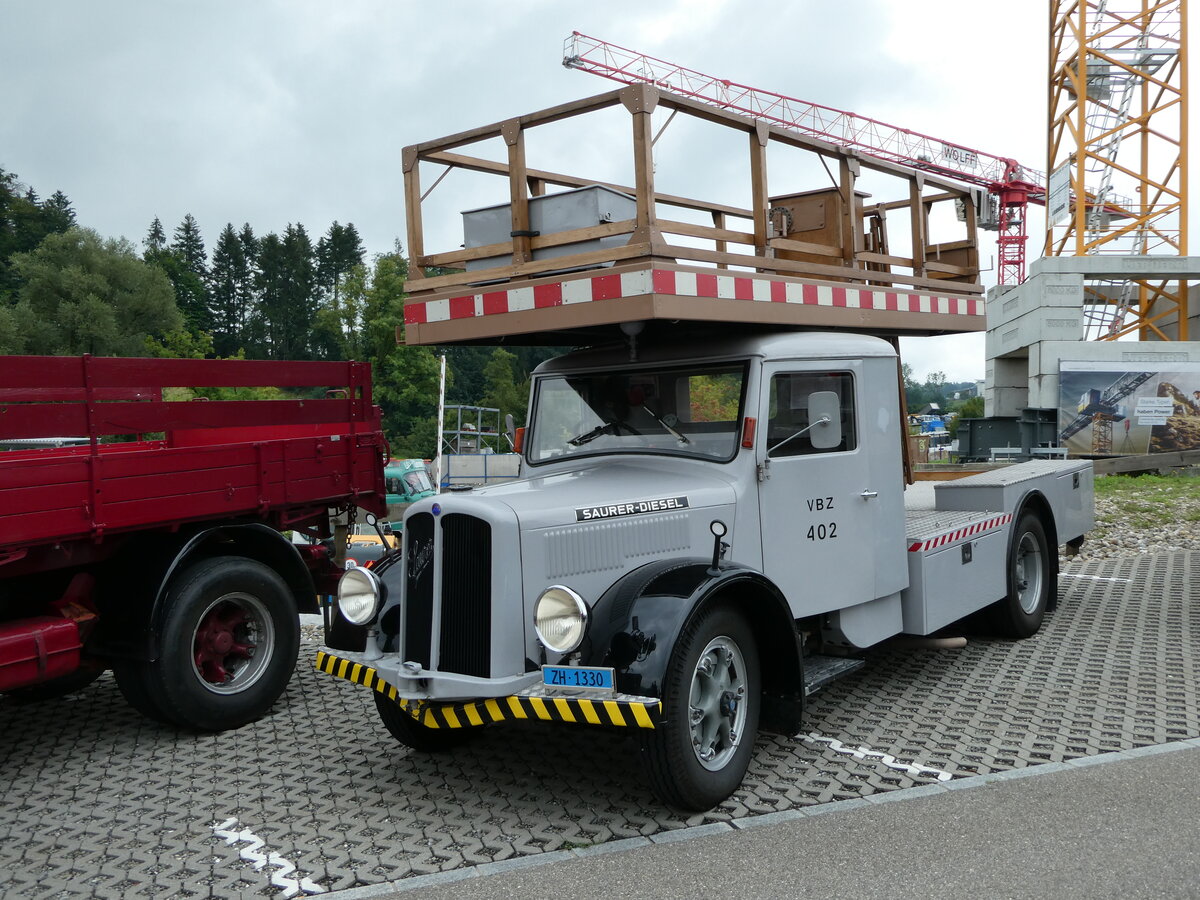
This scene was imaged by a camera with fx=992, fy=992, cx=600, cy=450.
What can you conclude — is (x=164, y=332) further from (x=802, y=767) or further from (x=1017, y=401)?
(x=802, y=767)

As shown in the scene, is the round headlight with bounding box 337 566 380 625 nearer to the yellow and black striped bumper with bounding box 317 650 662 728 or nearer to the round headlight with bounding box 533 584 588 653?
the yellow and black striped bumper with bounding box 317 650 662 728

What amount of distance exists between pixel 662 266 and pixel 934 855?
112 inches

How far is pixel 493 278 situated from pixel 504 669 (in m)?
2.18

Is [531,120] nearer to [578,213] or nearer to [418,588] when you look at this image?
[578,213]

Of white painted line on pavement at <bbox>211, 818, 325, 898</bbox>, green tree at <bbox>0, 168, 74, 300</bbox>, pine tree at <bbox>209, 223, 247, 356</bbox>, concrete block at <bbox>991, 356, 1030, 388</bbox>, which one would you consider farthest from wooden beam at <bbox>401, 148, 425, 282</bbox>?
pine tree at <bbox>209, 223, 247, 356</bbox>

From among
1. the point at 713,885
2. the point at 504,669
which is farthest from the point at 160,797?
the point at 713,885

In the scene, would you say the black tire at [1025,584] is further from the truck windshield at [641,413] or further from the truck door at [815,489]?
the truck windshield at [641,413]

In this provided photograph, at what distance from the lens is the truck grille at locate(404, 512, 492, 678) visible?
441 centimetres

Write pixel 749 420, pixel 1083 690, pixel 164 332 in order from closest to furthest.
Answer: pixel 749 420
pixel 1083 690
pixel 164 332

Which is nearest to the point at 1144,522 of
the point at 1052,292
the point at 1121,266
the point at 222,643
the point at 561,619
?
the point at 561,619

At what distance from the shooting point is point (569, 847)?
4.14m

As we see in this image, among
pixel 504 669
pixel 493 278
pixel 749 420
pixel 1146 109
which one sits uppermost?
pixel 1146 109

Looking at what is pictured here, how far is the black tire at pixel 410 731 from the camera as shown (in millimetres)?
5223

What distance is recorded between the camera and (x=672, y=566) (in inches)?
183
